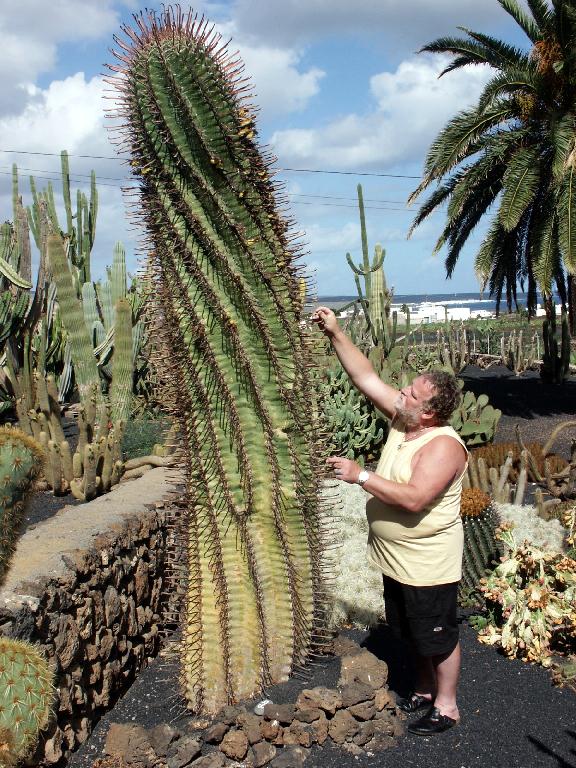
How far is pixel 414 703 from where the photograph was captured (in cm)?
358

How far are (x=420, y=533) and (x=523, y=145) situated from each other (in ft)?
41.3

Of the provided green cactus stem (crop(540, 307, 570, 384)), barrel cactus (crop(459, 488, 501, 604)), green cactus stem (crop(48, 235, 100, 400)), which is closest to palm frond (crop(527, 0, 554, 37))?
green cactus stem (crop(540, 307, 570, 384))

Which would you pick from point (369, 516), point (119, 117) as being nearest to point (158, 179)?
point (119, 117)

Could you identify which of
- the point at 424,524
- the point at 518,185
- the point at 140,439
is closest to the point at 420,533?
the point at 424,524

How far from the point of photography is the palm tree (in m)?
12.8

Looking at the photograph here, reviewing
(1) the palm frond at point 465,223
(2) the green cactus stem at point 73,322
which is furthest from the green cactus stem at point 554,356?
(2) the green cactus stem at point 73,322

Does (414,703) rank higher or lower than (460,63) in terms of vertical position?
lower

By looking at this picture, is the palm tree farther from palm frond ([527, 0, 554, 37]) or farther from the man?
the man

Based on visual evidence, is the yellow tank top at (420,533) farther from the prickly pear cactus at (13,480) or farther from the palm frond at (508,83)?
the palm frond at (508,83)

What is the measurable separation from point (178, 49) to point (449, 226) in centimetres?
1341

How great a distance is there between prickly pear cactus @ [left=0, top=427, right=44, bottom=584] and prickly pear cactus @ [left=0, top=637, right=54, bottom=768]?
0.42m

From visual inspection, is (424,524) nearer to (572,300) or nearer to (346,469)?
(346,469)

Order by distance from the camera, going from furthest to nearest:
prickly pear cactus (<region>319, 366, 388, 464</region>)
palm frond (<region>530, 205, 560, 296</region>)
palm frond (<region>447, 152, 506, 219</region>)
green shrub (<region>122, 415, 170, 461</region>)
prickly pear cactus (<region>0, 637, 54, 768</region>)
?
1. palm frond (<region>447, 152, 506, 219</region>)
2. palm frond (<region>530, 205, 560, 296</region>)
3. prickly pear cactus (<region>319, 366, 388, 464</region>)
4. green shrub (<region>122, 415, 170, 461</region>)
5. prickly pear cactus (<region>0, 637, 54, 768</region>)

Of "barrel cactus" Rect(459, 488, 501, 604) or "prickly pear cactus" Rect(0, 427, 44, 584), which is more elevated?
"prickly pear cactus" Rect(0, 427, 44, 584)
